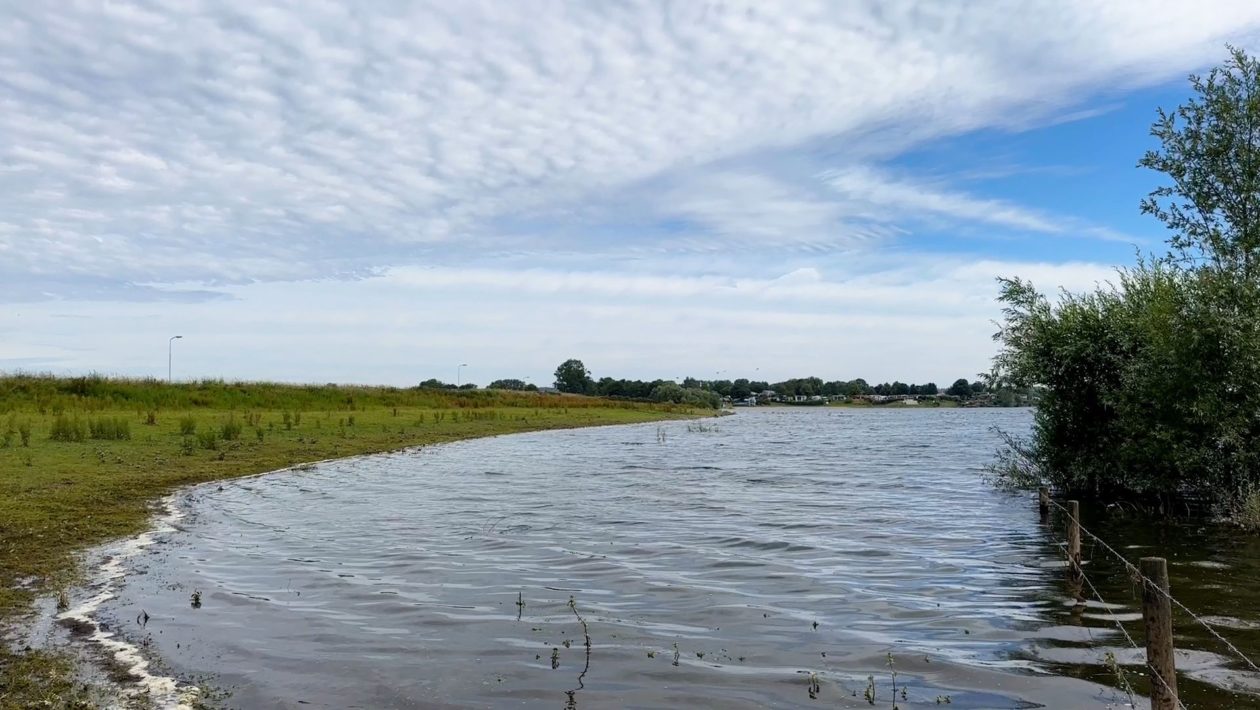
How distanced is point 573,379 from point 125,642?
17766 centimetres

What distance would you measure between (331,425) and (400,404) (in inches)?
912

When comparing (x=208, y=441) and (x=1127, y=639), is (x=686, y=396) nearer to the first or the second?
(x=208, y=441)

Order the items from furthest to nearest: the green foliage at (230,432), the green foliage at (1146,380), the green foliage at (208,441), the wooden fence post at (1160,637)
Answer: the green foliage at (230,432) < the green foliage at (208,441) < the green foliage at (1146,380) < the wooden fence post at (1160,637)

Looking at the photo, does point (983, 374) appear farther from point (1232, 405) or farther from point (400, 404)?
point (400, 404)

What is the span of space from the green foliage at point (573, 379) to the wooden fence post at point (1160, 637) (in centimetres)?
17508

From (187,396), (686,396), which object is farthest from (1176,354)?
(686,396)

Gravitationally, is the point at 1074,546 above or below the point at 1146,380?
below

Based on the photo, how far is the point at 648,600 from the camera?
38.6 ft

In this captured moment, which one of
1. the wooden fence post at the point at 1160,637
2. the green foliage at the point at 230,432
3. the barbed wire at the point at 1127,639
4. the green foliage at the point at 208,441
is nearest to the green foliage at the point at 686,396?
the green foliage at the point at 230,432

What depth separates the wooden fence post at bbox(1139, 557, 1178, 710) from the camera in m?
6.62

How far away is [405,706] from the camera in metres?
7.62

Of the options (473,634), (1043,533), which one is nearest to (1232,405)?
(1043,533)

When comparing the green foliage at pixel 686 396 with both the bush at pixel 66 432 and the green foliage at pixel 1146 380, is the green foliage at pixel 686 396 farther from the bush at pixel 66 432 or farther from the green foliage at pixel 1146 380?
the green foliage at pixel 1146 380

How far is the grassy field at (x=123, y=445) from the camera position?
11.1 m
